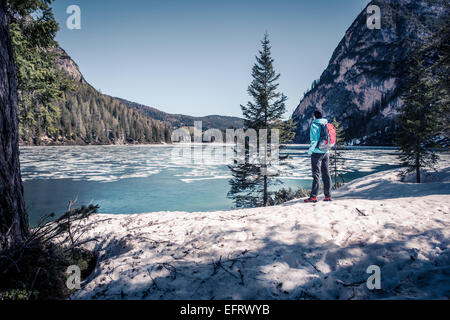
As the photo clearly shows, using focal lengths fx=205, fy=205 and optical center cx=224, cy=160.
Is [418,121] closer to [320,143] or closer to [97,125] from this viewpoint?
[320,143]

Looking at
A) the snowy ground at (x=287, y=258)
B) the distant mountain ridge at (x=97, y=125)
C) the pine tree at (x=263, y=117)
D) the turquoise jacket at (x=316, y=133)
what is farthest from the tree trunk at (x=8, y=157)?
the distant mountain ridge at (x=97, y=125)

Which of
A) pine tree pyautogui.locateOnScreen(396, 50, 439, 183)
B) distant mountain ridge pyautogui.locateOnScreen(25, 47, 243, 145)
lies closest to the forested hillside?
distant mountain ridge pyautogui.locateOnScreen(25, 47, 243, 145)

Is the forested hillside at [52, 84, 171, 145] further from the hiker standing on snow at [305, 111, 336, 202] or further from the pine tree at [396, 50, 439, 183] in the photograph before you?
the pine tree at [396, 50, 439, 183]

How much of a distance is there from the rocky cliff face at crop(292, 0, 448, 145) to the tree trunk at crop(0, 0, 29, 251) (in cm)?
14005

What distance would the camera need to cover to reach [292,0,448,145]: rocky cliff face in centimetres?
12581

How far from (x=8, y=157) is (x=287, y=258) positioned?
166 inches

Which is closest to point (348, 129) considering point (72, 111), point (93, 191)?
point (93, 191)

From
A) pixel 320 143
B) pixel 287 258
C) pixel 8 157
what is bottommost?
pixel 287 258

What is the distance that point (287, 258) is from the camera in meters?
2.59

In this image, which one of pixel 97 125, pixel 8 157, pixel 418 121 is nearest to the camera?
pixel 8 157

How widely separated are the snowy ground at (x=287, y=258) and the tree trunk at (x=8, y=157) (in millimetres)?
1273

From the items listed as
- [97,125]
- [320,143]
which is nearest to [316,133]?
[320,143]

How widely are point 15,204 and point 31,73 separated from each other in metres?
7.29

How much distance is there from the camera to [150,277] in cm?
228
